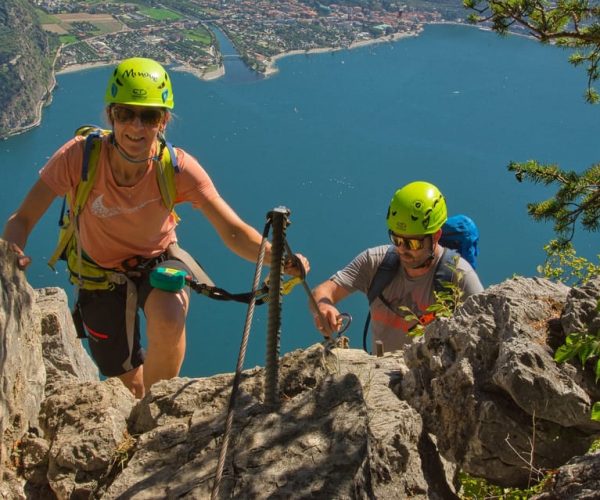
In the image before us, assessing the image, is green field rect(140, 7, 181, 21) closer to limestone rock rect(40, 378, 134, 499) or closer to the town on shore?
the town on shore

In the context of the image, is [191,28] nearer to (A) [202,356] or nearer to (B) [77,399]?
(A) [202,356]

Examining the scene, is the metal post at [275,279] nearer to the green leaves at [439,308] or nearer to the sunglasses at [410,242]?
the green leaves at [439,308]

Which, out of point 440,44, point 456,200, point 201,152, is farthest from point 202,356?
point 440,44

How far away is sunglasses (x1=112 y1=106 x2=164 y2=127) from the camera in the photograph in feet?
9.13

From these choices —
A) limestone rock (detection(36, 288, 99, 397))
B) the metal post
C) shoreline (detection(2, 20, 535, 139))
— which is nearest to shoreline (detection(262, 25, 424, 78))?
shoreline (detection(2, 20, 535, 139))

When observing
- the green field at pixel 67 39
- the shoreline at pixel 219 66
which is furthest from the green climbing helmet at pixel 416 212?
the green field at pixel 67 39

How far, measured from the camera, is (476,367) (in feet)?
8.34

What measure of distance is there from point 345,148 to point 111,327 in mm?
36116

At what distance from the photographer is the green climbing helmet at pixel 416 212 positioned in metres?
3.35

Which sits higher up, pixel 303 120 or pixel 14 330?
pixel 14 330

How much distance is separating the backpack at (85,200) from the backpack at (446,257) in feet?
3.46

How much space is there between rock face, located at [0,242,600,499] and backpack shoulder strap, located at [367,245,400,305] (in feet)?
1.75

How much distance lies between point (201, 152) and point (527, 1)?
35486 millimetres

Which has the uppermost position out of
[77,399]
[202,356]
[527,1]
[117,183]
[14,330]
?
[527,1]
